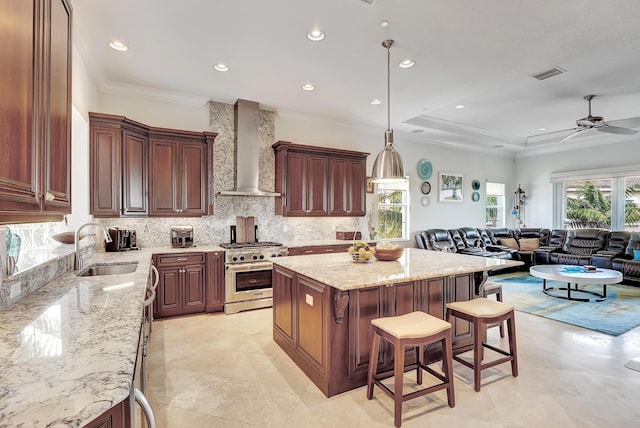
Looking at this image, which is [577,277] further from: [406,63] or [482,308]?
[406,63]

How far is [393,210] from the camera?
6680 mm

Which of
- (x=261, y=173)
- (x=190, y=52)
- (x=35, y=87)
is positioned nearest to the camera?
(x=35, y=87)

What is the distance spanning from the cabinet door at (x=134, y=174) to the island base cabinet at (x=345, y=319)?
2221 mm

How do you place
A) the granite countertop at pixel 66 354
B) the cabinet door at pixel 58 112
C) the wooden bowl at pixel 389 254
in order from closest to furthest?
1. the granite countertop at pixel 66 354
2. the cabinet door at pixel 58 112
3. the wooden bowl at pixel 389 254

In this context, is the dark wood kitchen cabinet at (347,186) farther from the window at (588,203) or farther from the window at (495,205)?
the window at (588,203)

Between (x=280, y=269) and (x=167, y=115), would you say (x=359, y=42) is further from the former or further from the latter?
(x=167, y=115)

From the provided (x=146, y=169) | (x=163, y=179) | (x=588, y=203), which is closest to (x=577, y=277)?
(x=588, y=203)

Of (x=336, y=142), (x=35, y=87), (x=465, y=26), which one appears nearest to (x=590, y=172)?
(x=336, y=142)

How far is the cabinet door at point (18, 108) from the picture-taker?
3.49 feet

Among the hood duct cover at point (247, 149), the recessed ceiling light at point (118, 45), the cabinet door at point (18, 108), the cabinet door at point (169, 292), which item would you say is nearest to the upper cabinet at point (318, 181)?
the hood duct cover at point (247, 149)

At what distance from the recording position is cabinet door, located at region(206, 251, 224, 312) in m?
4.16

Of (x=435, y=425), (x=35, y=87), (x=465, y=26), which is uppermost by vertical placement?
(x=465, y=26)

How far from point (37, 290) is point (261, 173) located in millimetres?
3402

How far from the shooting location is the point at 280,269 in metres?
3.13
